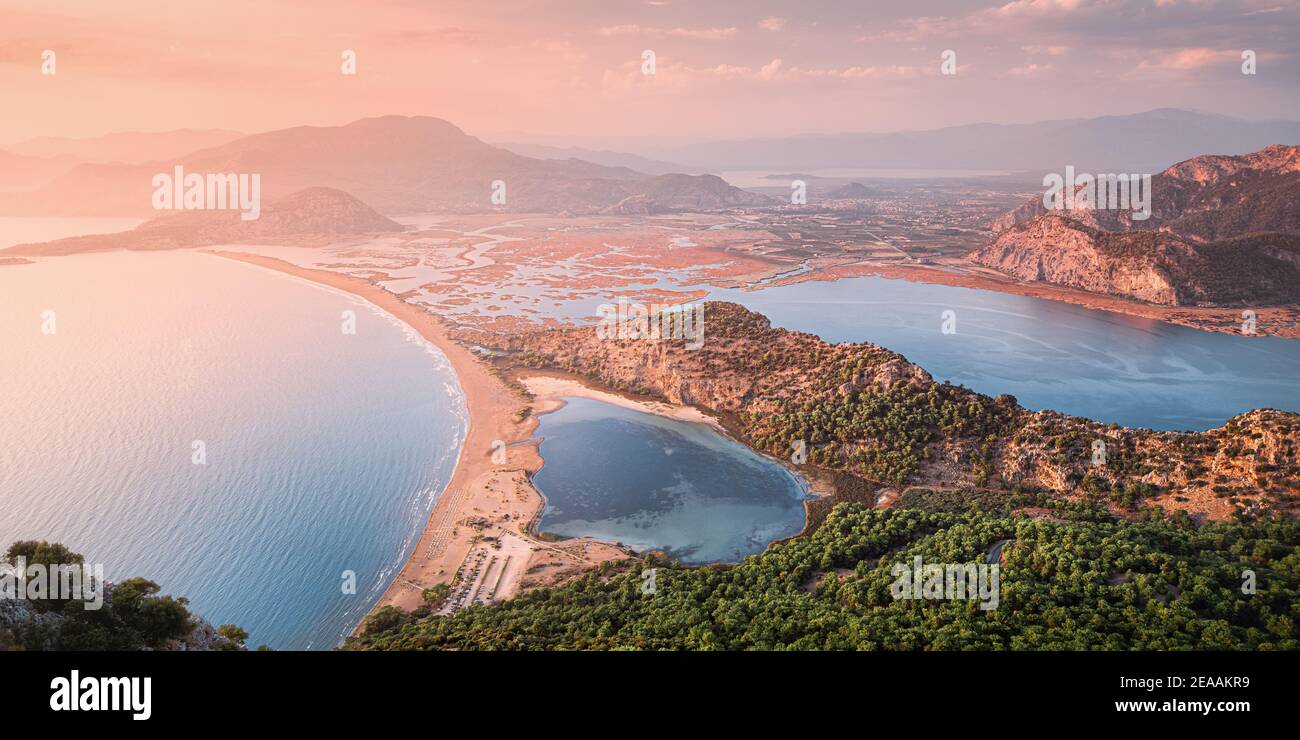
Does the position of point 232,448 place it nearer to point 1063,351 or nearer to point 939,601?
point 939,601

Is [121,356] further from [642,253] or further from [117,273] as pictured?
[642,253]

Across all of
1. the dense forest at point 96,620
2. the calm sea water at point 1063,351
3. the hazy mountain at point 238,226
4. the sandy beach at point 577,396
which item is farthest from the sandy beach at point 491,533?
the hazy mountain at point 238,226

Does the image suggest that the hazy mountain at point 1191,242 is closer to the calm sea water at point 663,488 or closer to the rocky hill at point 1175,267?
the rocky hill at point 1175,267

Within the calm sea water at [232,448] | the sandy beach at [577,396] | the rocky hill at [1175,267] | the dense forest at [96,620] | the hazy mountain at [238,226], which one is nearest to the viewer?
the dense forest at [96,620]

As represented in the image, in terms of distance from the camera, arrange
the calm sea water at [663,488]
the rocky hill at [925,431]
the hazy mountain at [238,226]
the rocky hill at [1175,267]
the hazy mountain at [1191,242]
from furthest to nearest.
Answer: the hazy mountain at [238,226]
the hazy mountain at [1191,242]
the rocky hill at [1175,267]
the calm sea water at [663,488]
the rocky hill at [925,431]

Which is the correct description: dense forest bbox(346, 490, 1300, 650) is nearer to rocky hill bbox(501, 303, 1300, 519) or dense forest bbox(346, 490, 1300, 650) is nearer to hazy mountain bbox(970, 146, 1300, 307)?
rocky hill bbox(501, 303, 1300, 519)

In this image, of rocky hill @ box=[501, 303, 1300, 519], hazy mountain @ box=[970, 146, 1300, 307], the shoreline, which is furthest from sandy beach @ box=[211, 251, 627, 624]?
hazy mountain @ box=[970, 146, 1300, 307]
